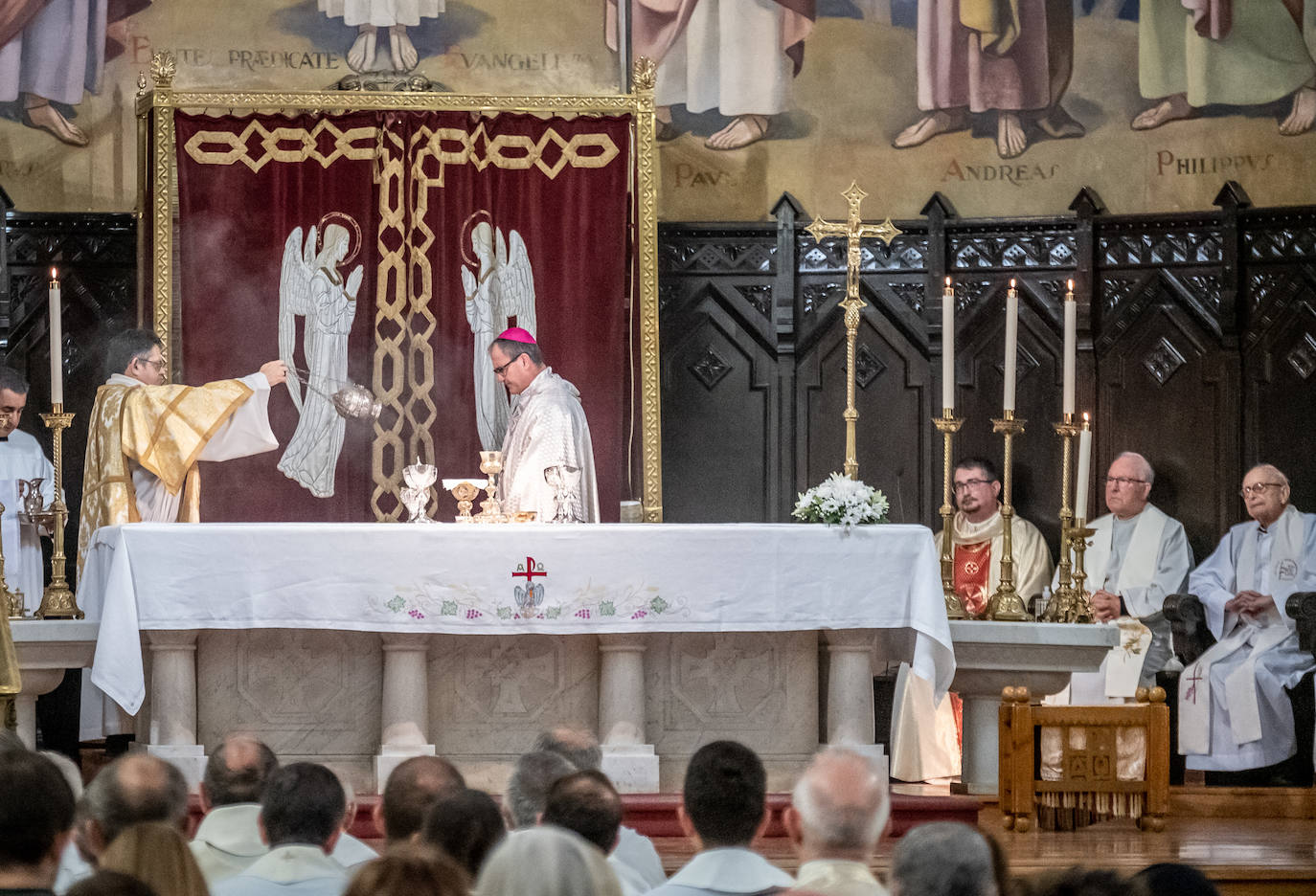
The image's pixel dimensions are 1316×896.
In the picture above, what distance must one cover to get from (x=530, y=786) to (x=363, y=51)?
24.5 ft

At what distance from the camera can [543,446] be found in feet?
28.4

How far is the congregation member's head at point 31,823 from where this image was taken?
3.27 meters

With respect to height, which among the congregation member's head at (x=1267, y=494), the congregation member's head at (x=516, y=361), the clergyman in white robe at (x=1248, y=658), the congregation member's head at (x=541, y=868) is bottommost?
Result: the clergyman in white robe at (x=1248, y=658)

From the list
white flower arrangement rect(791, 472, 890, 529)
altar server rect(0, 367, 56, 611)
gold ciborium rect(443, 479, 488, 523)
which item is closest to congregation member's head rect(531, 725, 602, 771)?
white flower arrangement rect(791, 472, 890, 529)

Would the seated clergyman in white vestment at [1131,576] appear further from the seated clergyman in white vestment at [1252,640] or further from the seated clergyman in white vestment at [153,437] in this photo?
the seated clergyman in white vestment at [153,437]

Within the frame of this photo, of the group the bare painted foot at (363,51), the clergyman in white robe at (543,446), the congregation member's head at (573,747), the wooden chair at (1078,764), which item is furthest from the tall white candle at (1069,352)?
the bare painted foot at (363,51)

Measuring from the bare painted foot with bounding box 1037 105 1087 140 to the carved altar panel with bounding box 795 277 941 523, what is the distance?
1.19 metres

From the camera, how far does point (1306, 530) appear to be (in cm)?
973

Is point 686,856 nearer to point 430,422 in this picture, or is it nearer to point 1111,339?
point 430,422

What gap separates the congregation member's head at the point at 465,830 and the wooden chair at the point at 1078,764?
14.6ft

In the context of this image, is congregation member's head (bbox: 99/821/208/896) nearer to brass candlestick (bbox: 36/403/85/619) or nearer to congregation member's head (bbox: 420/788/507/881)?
congregation member's head (bbox: 420/788/507/881)

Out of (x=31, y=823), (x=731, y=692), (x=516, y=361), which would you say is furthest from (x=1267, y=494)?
(x=31, y=823)

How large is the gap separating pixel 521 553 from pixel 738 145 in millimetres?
4090

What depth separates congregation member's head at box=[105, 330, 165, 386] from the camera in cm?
885
